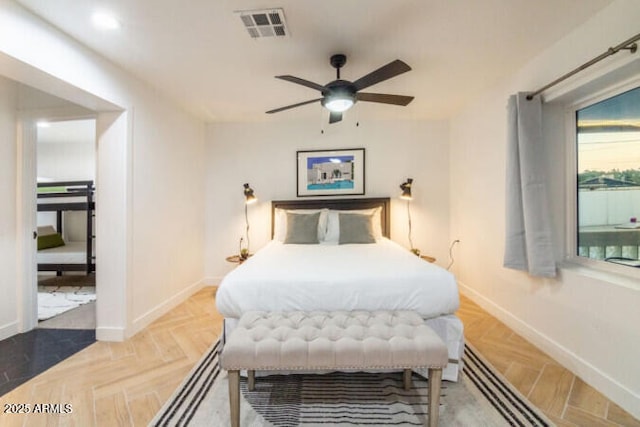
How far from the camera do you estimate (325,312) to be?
1.70 metres

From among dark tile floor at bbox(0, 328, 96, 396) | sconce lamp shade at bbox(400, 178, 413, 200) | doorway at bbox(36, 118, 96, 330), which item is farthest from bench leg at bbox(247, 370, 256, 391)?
sconce lamp shade at bbox(400, 178, 413, 200)

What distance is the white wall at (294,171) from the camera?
388 cm

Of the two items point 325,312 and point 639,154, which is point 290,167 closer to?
point 325,312

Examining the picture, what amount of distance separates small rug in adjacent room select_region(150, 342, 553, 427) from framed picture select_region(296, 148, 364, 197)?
2.48m

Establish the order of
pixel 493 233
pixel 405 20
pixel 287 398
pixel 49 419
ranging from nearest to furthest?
1. pixel 49 419
2. pixel 287 398
3. pixel 405 20
4. pixel 493 233

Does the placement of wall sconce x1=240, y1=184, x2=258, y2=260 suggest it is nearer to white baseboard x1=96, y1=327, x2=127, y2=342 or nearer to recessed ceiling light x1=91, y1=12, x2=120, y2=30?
white baseboard x1=96, y1=327, x2=127, y2=342

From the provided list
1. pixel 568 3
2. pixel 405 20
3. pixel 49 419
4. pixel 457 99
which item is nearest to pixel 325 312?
pixel 49 419

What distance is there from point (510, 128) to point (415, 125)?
1675mm

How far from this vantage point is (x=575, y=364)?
6.24 feet

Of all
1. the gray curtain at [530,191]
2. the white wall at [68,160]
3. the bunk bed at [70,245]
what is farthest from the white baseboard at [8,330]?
the gray curtain at [530,191]

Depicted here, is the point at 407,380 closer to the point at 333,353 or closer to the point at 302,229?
the point at 333,353

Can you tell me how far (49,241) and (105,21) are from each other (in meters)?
4.43

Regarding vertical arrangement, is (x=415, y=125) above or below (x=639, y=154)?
above

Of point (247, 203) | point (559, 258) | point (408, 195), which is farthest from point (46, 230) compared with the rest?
point (559, 258)
